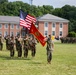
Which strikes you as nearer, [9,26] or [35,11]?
[9,26]

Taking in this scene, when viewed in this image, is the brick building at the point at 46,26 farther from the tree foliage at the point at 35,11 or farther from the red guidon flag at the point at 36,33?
the red guidon flag at the point at 36,33

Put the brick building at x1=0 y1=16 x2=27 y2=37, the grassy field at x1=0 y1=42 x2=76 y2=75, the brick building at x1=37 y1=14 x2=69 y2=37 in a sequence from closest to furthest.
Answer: the grassy field at x1=0 y1=42 x2=76 y2=75
the brick building at x1=37 y1=14 x2=69 y2=37
the brick building at x1=0 y1=16 x2=27 y2=37

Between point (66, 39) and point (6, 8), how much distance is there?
5780 centimetres

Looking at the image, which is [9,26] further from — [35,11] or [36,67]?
[36,67]

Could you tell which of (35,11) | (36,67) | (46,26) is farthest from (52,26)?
(36,67)

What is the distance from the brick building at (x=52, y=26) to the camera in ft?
313

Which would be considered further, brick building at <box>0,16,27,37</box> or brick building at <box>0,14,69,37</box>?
brick building at <box>0,16,27,37</box>

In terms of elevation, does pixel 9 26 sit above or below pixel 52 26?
below

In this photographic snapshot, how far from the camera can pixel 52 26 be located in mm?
97375

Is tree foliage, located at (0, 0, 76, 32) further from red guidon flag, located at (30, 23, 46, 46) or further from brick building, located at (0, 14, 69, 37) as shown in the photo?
red guidon flag, located at (30, 23, 46, 46)

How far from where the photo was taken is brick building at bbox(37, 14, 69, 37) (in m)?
95.5

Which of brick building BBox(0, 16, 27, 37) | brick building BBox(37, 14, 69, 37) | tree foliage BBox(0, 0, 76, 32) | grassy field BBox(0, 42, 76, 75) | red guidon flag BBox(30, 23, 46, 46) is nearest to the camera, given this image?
grassy field BBox(0, 42, 76, 75)

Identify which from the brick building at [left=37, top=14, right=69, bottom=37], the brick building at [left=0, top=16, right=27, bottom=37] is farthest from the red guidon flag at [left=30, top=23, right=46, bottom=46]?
the brick building at [left=0, top=16, right=27, bottom=37]

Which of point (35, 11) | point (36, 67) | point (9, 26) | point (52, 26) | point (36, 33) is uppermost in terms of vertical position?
point (35, 11)
